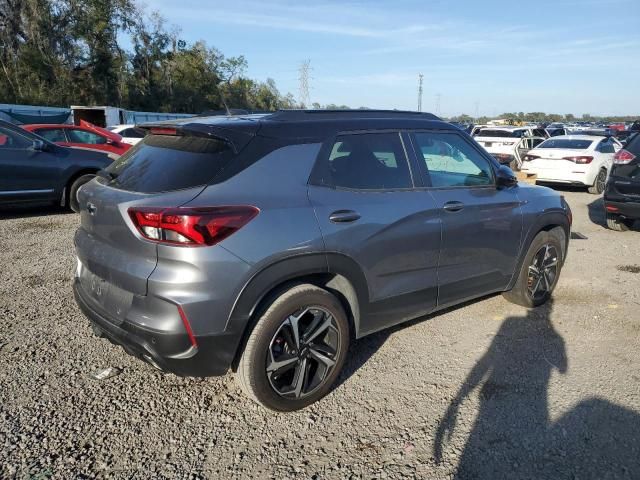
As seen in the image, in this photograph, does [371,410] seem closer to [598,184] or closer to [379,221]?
[379,221]

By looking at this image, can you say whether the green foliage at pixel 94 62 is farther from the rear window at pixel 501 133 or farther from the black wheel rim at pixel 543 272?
the black wheel rim at pixel 543 272

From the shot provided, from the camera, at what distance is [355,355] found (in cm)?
377

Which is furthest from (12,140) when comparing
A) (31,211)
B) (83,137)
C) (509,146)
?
(509,146)

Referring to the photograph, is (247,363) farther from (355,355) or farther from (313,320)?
(355,355)

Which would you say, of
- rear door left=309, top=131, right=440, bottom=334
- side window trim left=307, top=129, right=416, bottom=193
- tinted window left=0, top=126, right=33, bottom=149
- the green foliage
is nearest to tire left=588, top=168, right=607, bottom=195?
rear door left=309, top=131, right=440, bottom=334

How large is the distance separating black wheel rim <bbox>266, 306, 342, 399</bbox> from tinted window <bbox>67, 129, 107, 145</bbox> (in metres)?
9.62

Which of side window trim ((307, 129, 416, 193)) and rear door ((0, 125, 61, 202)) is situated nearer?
side window trim ((307, 129, 416, 193))

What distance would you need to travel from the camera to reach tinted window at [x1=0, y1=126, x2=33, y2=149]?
7934 mm

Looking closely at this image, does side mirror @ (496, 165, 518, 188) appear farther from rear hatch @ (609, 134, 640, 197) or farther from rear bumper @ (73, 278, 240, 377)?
rear hatch @ (609, 134, 640, 197)

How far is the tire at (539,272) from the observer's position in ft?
15.0

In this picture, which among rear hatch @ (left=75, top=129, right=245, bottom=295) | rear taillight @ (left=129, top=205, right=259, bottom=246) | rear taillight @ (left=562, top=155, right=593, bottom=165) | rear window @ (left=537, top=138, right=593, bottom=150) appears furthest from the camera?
rear window @ (left=537, top=138, right=593, bottom=150)

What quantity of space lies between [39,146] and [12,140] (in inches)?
15.1

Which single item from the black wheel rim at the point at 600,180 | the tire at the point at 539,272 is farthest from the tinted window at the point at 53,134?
the black wheel rim at the point at 600,180

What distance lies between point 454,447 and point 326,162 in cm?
180
